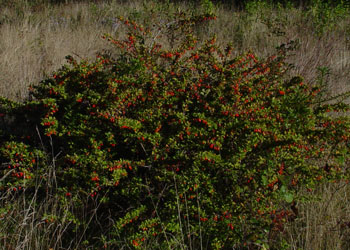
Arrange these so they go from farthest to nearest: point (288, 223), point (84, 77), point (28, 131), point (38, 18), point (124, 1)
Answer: point (124, 1) < point (38, 18) < point (28, 131) < point (84, 77) < point (288, 223)

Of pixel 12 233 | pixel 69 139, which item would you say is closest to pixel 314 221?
pixel 69 139

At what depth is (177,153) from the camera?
8.97 ft

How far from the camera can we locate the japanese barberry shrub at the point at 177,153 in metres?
2.66

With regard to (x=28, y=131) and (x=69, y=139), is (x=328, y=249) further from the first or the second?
(x=28, y=131)

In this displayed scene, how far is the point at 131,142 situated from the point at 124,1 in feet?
28.1

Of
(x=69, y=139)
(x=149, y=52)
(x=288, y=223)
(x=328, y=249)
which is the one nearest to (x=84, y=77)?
(x=69, y=139)

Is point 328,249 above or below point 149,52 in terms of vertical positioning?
below

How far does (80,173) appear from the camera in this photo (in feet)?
9.19

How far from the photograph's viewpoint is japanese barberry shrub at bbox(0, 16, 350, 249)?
2656 millimetres

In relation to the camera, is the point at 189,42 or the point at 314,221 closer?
the point at 314,221

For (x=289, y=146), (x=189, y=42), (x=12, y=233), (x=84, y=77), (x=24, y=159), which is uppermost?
(x=189, y=42)

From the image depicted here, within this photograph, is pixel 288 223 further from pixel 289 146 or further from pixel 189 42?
pixel 189 42

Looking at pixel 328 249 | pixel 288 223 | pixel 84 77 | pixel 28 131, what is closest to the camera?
pixel 328 249

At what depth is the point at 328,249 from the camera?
2689 millimetres
